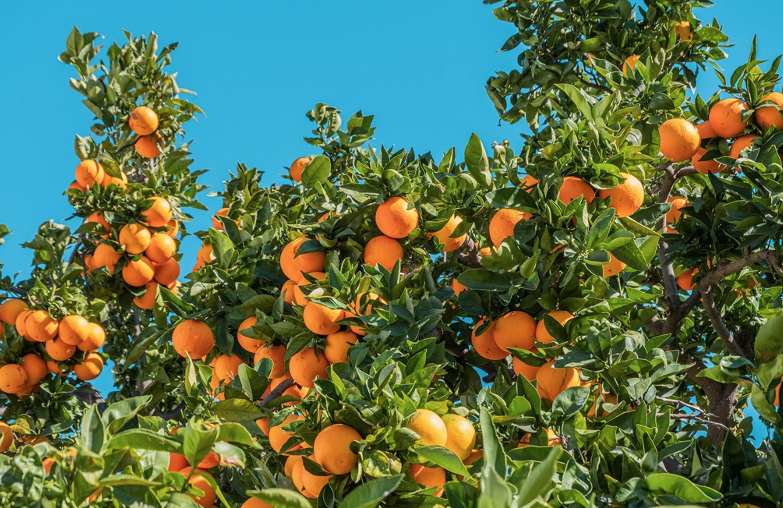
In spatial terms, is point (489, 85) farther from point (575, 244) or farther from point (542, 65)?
point (575, 244)

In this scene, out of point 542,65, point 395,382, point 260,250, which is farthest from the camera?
point 542,65

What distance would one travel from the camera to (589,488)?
1.69 meters

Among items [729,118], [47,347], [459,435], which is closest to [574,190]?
[459,435]

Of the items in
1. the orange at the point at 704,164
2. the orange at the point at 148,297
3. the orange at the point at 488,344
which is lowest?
the orange at the point at 488,344

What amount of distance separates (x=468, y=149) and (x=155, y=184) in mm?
2180

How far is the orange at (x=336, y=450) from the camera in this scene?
1762mm

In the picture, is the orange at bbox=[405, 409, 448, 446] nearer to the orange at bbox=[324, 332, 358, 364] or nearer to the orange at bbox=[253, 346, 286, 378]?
the orange at bbox=[324, 332, 358, 364]

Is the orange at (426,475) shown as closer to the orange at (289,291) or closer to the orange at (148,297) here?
the orange at (289,291)

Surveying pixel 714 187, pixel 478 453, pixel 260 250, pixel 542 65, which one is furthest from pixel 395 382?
pixel 542 65

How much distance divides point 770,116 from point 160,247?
9.57ft

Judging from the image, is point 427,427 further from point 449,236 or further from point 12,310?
point 12,310

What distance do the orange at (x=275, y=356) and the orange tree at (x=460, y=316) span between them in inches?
0.5

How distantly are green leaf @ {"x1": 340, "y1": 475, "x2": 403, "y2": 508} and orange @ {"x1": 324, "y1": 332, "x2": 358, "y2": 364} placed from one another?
99 cm

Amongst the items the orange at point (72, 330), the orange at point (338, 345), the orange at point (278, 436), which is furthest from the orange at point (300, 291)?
the orange at point (72, 330)
